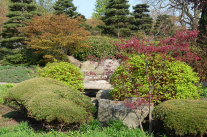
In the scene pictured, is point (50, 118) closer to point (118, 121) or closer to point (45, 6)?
point (118, 121)

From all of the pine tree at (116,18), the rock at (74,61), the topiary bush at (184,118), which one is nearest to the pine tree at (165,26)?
the pine tree at (116,18)

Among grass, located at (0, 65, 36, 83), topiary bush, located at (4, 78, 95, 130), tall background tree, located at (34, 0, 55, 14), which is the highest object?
tall background tree, located at (34, 0, 55, 14)

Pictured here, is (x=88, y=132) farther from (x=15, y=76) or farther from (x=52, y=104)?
(x=15, y=76)

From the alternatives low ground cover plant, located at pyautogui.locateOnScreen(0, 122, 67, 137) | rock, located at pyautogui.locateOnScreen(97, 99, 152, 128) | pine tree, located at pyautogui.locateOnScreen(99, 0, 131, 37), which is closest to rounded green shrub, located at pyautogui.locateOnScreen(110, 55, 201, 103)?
rock, located at pyautogui.locateOnScreen(97, 99, 152, 128)

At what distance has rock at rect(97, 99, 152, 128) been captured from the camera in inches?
156

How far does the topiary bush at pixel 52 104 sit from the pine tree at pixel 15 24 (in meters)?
10.8

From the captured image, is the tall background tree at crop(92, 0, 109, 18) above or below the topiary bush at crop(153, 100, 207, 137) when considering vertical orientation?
above

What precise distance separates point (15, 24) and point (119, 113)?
12.7m

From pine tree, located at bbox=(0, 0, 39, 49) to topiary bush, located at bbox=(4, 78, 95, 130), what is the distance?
1076 centimetres

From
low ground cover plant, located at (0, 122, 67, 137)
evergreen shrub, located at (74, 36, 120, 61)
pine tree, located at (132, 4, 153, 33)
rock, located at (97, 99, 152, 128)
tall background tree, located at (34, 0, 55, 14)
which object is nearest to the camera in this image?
low ground cover plant, located at (0, 122, 67, 137)

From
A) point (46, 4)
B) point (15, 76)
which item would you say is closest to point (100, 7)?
point (46, 4)

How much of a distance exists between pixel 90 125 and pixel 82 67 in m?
8.77

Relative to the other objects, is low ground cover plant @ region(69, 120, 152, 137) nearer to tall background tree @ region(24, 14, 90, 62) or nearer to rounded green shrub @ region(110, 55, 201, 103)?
rounded green shrub @ region(110, 55, 201, 103)

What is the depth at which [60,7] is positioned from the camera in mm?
21766
